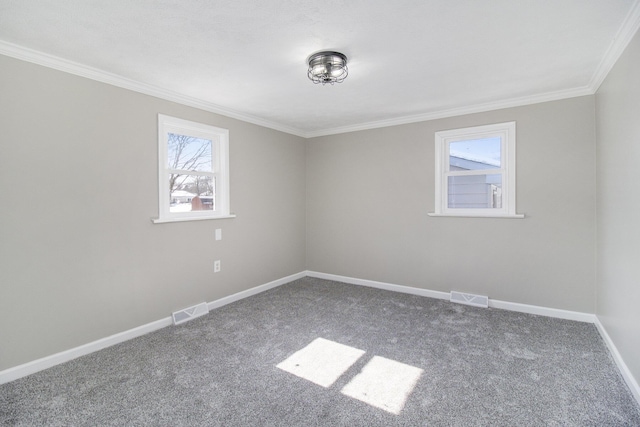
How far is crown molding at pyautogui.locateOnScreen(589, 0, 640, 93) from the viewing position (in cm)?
187

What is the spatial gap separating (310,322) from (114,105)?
9.12 ft

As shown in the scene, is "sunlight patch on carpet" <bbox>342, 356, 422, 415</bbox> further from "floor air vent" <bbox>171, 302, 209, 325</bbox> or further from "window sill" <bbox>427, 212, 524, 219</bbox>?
"window sill" <bbox>427, 212, 524, 219</bbox>

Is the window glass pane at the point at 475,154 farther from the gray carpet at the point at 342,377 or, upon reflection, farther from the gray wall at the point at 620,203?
the gray carpet at the point at 342,377

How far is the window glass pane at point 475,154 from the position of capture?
367cm

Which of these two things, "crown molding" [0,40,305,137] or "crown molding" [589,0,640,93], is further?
"crown molding" [0,40,305,137]

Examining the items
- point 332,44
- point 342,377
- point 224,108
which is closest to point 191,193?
point 224,108

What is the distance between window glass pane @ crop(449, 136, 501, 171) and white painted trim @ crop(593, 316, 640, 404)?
1885 mm

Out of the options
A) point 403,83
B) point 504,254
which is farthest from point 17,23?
point 504,254

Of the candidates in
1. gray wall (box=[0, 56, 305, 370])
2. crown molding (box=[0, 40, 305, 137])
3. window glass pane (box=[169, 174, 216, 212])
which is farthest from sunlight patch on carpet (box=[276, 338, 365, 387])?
crown molding (box=[0, 40, 305, 137])

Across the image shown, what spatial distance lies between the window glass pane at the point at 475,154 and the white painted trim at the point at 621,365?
189 cm

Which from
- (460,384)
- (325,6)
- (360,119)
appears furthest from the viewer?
(360,119)

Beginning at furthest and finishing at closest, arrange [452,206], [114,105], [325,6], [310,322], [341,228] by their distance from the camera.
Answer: [341,228] < [452,206] < [310,322] < [114,105] < [325,6]

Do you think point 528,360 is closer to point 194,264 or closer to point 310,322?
point 310,322

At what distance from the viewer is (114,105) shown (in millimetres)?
2783
